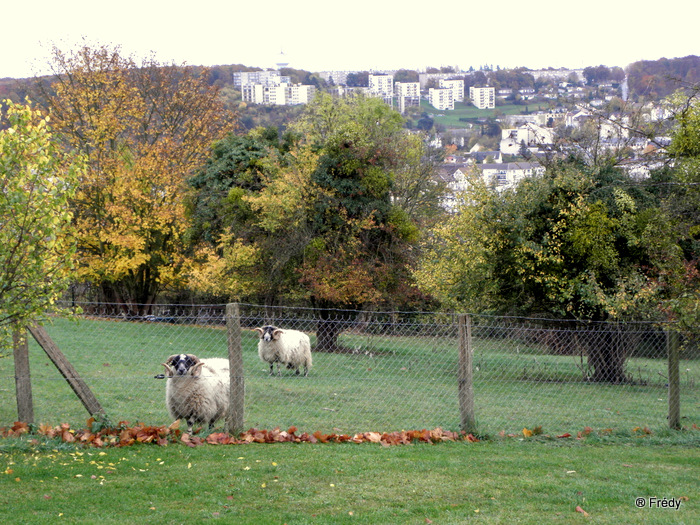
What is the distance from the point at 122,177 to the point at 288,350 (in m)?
18.0

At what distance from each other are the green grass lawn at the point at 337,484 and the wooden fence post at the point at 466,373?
2.33 feet

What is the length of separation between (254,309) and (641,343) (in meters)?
15.4

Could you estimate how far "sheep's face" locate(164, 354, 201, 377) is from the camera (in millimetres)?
10430

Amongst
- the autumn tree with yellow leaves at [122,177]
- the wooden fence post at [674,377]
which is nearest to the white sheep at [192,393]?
the wooden fence post at [674,377]

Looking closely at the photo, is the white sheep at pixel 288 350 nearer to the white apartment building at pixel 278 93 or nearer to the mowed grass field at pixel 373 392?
the mowed grass field at pixel 373 392

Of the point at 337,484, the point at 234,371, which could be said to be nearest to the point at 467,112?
the point at 234,371

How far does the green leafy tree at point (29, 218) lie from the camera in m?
7.05

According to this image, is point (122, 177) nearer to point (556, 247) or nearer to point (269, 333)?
point (269, 333)

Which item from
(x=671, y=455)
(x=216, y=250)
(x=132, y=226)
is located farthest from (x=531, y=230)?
(x=132, y=226)

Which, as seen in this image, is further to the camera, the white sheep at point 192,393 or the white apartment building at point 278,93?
the white apartment building at point 278,93

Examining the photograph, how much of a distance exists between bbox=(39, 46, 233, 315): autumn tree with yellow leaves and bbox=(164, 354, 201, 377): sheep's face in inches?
855

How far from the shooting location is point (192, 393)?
34.6 feet

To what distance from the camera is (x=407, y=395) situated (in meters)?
15.0

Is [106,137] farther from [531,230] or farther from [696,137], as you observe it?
[696,137]
